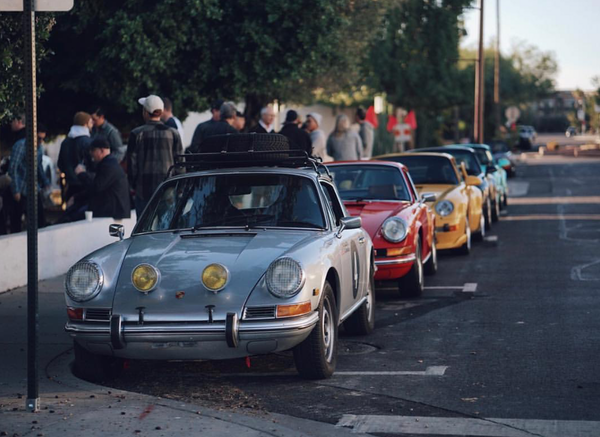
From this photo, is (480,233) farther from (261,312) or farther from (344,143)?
(261,312)

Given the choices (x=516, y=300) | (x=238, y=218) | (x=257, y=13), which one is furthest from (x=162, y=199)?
(x=257, y=13)

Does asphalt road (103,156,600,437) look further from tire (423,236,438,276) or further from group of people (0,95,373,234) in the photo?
group of people (0,95,373,234)

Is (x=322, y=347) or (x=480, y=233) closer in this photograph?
(x=322, y=347)

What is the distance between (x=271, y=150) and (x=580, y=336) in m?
3.06

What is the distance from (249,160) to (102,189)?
16.0 ft

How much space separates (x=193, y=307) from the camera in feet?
23.5

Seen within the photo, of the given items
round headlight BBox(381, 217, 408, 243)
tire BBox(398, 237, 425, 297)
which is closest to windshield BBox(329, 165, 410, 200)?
tire BBox(398, 237, 425, 297)

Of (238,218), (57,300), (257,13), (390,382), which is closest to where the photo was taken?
(390,382)

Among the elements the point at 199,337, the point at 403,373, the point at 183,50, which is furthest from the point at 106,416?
the point at 183,50

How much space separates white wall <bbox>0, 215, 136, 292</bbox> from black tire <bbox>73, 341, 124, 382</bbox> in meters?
4.41

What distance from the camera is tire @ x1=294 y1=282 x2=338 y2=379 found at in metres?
7.51

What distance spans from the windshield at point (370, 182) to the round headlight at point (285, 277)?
5.35 meters

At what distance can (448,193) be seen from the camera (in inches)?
616

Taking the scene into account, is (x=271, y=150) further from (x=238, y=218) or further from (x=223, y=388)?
(x=223, y=388)
